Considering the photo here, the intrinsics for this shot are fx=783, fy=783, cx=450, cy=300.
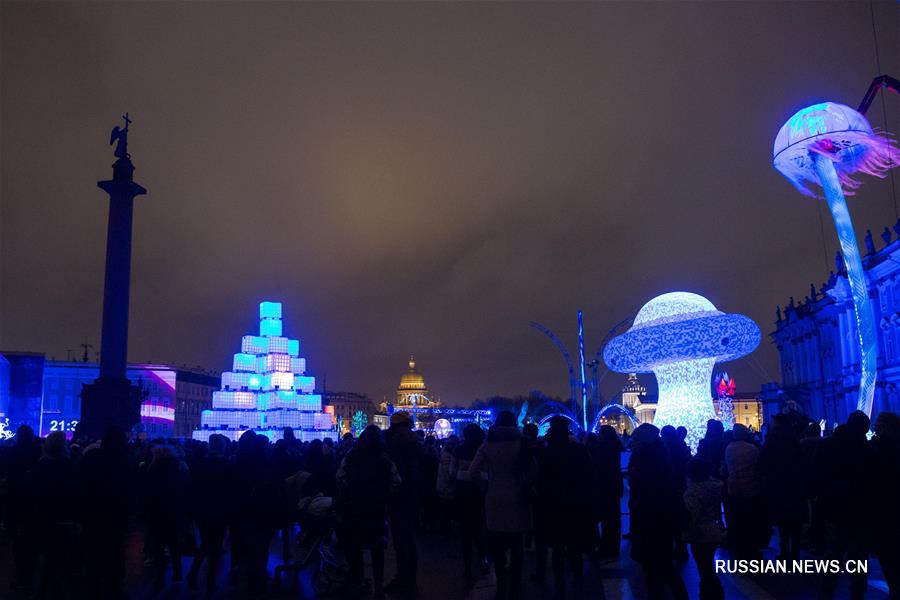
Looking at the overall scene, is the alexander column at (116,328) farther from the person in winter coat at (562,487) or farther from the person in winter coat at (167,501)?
the person in winter coat at (562,487)

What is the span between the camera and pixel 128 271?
33.7 meters

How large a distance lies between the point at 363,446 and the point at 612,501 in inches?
190

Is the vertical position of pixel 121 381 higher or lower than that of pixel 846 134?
lower

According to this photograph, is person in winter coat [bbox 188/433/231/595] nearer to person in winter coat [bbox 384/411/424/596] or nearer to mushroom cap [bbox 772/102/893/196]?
person in winter coat [bbox 384/411/424/596]

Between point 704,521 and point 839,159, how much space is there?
2056cm

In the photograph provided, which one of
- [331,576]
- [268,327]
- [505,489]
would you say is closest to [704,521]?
[505,489]

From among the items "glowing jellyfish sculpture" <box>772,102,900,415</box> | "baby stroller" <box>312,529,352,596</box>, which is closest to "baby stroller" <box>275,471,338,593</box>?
"baby stroller" <box>312,529,352,596</box>

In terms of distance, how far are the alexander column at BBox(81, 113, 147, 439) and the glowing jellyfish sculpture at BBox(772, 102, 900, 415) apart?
25.9 m

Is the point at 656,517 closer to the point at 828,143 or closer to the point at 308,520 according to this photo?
the point at 308,520

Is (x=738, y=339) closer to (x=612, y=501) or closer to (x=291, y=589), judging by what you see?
(x=612, y=501)

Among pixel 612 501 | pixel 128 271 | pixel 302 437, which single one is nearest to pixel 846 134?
pixel 612 501

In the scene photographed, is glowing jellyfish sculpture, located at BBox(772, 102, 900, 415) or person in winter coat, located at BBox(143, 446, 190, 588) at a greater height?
glowing jellyfish sculpture, located at BBox(772, 102, 900, 415)

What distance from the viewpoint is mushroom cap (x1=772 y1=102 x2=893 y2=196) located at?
22516 mm

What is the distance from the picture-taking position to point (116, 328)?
33.1 m
